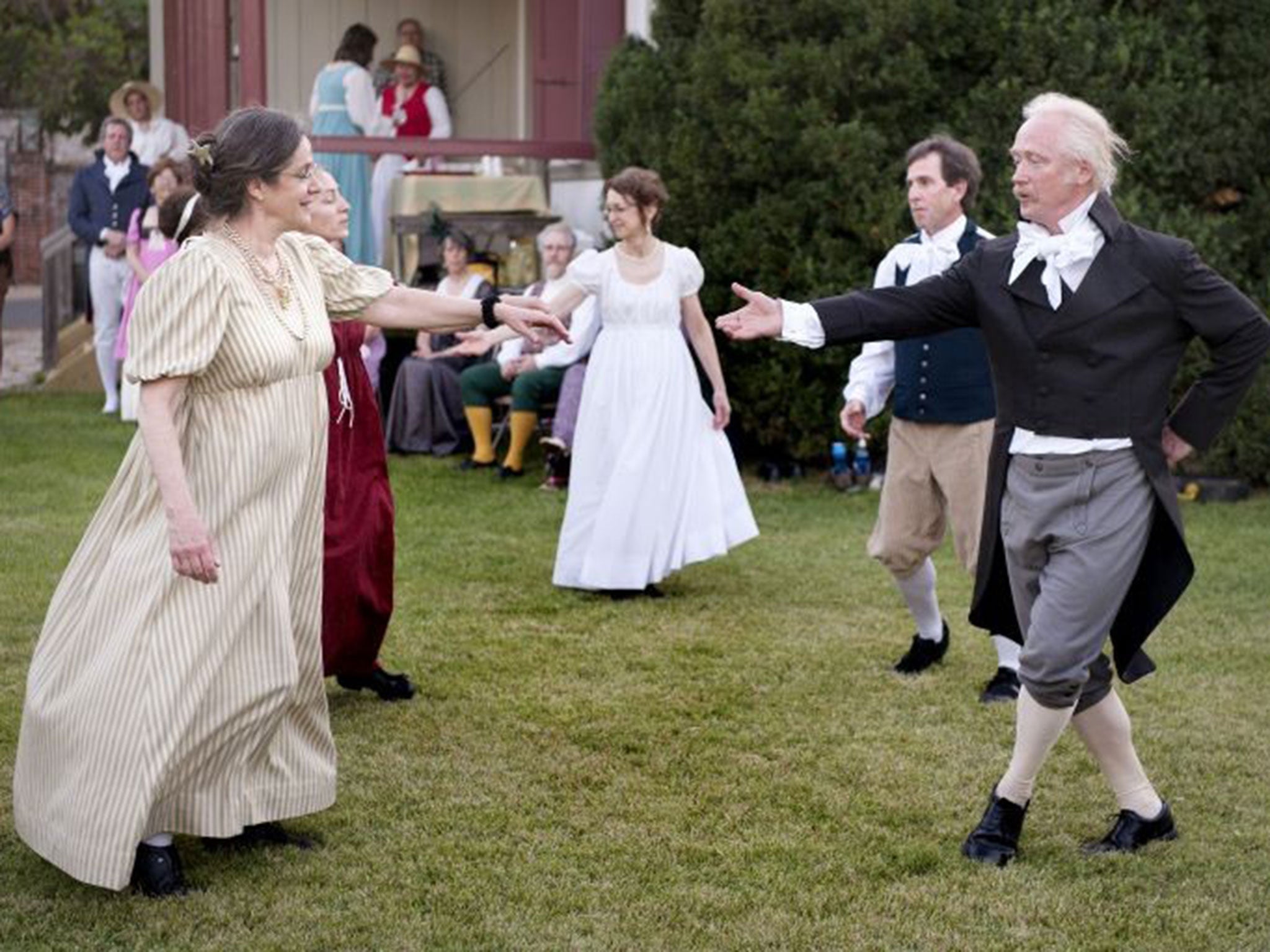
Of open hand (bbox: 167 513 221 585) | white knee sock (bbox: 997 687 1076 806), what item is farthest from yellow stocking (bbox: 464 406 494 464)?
open hand (bbox: 167 513 221 585)

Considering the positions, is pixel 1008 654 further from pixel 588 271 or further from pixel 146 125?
pixel 146 125

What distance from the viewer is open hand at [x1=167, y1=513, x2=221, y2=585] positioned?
4.88m

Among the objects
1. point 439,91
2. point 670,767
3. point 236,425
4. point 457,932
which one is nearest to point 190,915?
point 457,932

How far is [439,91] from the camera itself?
673 inches

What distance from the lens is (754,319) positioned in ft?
17.3

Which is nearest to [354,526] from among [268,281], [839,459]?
[268,281]

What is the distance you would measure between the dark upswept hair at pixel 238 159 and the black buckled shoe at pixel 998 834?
8.05 feet

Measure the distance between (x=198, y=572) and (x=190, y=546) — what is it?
0.22 ft

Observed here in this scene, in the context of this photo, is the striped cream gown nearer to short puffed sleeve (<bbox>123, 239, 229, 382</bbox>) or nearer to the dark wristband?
short puffed sleeve (<bbox>123, 239, 229, 382</bbox>)

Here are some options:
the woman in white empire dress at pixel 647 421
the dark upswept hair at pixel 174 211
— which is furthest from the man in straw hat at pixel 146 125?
the dark upswept hair at pixel 174 211

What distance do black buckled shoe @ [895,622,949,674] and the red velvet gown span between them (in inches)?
76.3

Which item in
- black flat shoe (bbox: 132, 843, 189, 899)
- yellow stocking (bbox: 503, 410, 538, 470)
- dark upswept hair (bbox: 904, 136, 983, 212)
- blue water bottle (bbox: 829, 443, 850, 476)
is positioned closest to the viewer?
black flat shoe (bbox: 132, 843, 189, 899)

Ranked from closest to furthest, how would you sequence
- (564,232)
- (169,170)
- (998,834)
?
1. (998,834)
2. (564,232)
3. (169,170)

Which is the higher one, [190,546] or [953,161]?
[953,161]
